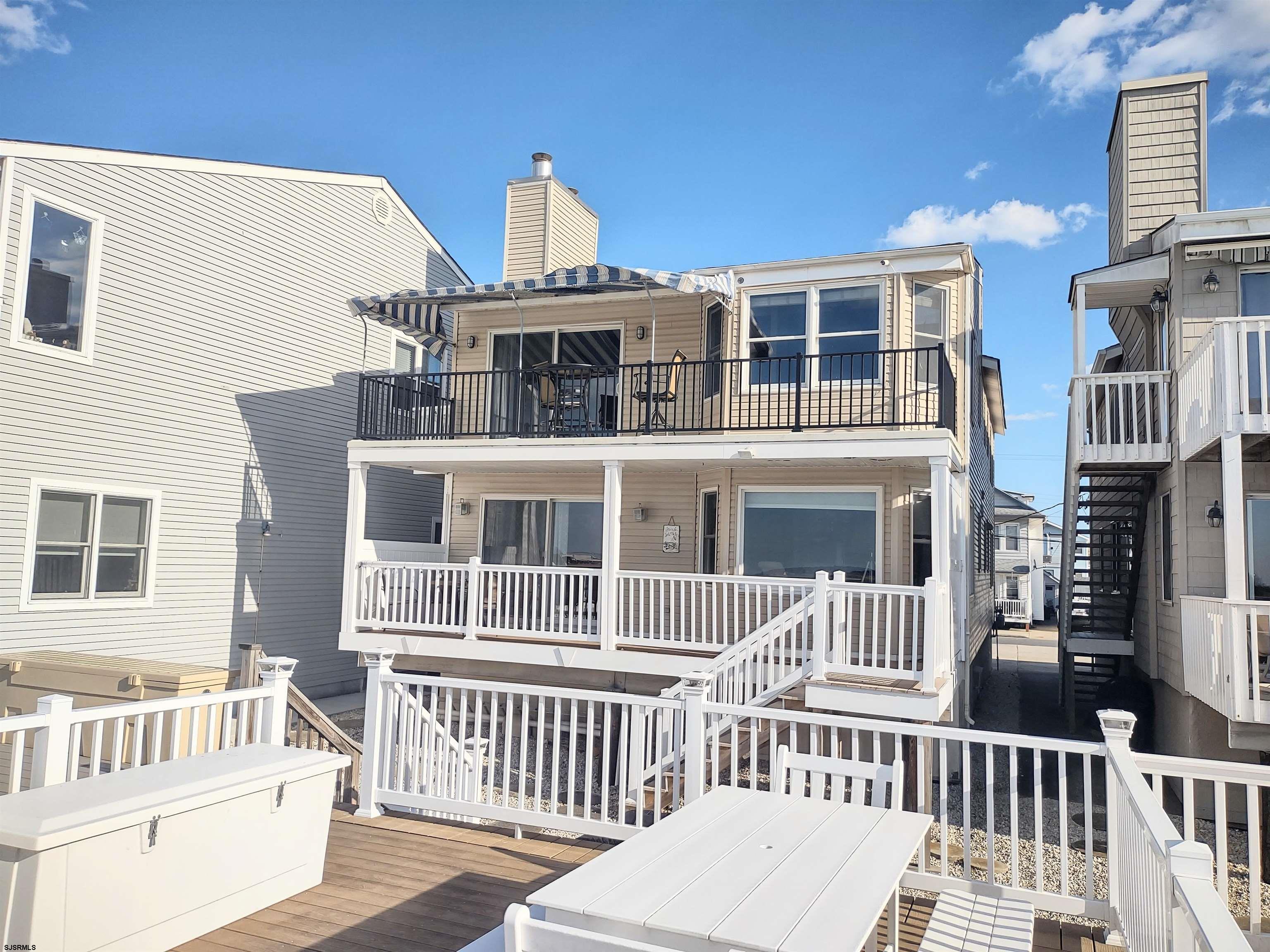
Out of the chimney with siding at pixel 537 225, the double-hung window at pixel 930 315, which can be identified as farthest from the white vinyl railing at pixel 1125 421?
the chimney with siding at pixel 537 225

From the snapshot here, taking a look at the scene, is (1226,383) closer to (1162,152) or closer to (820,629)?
(820,629)

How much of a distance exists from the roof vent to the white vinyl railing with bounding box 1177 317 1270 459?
14331 mm

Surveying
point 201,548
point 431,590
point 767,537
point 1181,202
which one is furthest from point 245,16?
point 1181,202

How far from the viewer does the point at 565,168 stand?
57.5 ft

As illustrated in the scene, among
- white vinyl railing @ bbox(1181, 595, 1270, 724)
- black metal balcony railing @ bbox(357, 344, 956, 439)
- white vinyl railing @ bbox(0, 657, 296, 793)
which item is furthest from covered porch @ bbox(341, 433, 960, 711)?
white vinyl railing @ bbox(0, 657, 296, 793)

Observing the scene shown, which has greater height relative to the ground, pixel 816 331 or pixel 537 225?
pixel 537 225

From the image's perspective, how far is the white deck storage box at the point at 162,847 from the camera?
3.50m

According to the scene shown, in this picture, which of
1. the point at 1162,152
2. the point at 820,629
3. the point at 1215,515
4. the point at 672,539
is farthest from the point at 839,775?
the point at 1162,152

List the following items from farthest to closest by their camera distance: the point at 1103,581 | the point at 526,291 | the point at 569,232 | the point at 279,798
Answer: the point at 569,232 < the point at 1103,581 < the point at 526,291 < the point at 279,798

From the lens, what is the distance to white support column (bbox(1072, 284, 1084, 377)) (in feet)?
41.4

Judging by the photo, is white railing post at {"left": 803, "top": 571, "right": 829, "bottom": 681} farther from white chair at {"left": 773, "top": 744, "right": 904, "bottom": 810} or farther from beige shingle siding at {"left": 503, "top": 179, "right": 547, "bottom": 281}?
beige shingle siding at {"left": 503, "top": 179, "right": 547, "bottom": 281}

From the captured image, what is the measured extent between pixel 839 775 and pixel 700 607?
8.96 m

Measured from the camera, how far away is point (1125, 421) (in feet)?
42.4

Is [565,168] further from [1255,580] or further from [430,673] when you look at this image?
[1255,580]
